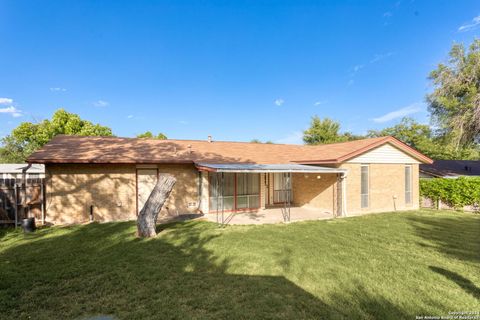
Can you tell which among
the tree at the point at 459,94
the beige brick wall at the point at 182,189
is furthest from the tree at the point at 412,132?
the beige brick wall at the point at 182,189

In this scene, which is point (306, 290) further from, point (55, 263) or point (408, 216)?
point (408, 216)

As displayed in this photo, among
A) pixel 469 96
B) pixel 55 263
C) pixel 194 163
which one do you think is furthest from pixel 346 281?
pixel 469 96

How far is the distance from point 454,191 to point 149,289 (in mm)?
16168

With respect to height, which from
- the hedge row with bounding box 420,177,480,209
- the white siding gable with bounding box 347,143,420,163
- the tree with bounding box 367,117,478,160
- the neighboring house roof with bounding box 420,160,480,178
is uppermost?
the tree with bounding box 367,117,478,160

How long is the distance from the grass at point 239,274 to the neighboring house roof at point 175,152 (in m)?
3.25

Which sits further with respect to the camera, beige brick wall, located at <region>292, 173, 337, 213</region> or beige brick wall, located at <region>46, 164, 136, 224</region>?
beige brick wall, located at <region>292, 173, 337, 213</region>

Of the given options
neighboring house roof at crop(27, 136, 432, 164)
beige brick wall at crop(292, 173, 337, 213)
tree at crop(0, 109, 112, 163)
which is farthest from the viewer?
tree at crop(0, 109, 112, 163)

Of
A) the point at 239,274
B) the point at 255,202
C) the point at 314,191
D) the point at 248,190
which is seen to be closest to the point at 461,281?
the point at 239,274

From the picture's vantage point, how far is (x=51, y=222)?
984 cm

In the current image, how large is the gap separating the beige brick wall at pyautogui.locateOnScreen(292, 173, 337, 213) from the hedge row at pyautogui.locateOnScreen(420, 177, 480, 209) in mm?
6644

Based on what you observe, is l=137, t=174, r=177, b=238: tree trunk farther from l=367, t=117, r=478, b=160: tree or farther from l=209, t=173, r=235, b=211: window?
l=367, t=117, r=478, b=160: tree

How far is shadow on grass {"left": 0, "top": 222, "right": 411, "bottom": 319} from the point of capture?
12.3ft

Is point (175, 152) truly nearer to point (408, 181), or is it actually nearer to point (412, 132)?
point (408, 181)

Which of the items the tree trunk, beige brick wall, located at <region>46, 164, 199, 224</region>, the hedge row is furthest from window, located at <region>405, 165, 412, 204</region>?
the tree trunk
